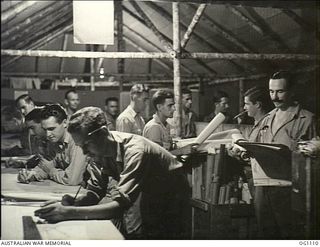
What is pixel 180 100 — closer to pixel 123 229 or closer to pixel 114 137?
pixel 114 137

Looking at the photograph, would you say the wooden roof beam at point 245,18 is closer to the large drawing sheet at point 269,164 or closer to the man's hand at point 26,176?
the large drawing sheet at point 269,164

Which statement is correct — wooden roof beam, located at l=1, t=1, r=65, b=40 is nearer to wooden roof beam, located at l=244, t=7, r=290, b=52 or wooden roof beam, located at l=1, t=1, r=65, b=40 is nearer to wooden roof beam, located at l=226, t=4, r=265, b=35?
wooden roof beam, located at l=226, t=4, r=265, b=35

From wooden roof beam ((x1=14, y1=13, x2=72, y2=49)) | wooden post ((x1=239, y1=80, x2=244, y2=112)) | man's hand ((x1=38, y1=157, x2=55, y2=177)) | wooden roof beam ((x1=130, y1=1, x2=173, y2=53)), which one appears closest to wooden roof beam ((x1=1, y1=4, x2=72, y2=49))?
wooden roof beam ((x1=14, y1=13, x2=72, y2=49))

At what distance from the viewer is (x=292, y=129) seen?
1.98 meters

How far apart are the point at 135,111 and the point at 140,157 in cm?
22

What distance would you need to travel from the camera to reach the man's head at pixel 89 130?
189 centimetres

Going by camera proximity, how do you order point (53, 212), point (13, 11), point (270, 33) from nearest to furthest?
point (13, 11) < point (53, 212) < point (270, 33)

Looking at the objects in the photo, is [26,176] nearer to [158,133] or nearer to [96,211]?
[96,211]

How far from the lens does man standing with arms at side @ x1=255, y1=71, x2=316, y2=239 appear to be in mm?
1983

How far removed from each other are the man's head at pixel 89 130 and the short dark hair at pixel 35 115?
0.48ft

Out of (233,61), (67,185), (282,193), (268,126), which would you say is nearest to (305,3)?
(233,61)

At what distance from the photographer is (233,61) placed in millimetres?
1981

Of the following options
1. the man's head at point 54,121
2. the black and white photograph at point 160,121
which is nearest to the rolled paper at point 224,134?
the black and white photograph at point 160,121

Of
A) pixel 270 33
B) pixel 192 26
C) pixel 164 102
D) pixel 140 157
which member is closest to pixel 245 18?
pixel 270 33
